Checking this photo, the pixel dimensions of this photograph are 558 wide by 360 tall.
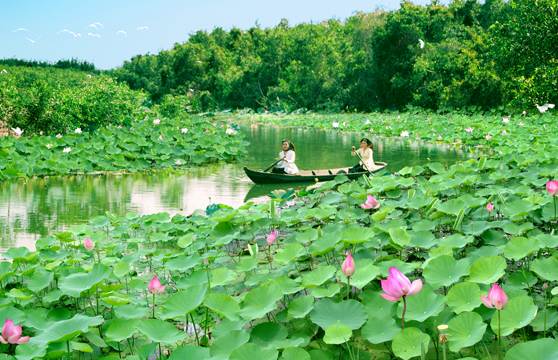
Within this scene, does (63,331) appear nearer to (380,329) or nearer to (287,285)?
(287,285)

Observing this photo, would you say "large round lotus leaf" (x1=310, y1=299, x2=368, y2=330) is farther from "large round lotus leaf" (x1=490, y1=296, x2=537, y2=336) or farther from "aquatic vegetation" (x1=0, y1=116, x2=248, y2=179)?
"aquatic vegetation" (x1=0, y1=116, x2=248, y2=179)

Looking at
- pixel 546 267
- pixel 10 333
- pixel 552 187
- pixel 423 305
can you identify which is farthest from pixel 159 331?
pixel 552 187

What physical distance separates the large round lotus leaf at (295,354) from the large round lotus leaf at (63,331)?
0.72 m

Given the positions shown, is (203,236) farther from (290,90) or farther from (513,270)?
(290,90)

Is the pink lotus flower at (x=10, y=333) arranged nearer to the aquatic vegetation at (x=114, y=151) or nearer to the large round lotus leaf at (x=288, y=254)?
the large round lotus leaf at (x=288, y=254)

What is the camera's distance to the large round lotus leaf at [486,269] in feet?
5.71

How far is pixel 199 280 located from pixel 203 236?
3.72 feet

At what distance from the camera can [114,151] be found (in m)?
7.97

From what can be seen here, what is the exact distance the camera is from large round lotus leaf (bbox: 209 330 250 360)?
1.46 meters

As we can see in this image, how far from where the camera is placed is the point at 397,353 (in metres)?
1.43

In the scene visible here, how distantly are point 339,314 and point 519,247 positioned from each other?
0.93m

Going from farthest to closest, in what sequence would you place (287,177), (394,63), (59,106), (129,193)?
(394,63) → (59,106) → (287,177) → (129,193)

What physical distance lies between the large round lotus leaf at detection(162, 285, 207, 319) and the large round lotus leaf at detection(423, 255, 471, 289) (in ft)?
3.09

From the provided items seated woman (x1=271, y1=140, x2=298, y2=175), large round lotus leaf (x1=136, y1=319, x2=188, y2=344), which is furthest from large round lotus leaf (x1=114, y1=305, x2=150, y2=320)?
seated woman (x1=271, y1=140, x2=298, y2=175)
